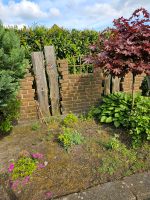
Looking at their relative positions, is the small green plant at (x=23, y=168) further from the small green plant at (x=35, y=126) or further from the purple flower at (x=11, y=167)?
the small green plant at (x=35, y=126)

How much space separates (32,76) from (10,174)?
200 cm

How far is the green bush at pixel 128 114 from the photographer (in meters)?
2.98

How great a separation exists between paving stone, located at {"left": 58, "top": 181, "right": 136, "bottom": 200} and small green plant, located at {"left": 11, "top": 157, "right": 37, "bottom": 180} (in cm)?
65

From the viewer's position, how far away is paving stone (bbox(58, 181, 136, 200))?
6.67 ft

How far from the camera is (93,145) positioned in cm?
303

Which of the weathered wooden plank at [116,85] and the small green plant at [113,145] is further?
the weathered wooden plank at [116,85]

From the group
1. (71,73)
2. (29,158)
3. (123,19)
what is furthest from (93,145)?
(123,19)

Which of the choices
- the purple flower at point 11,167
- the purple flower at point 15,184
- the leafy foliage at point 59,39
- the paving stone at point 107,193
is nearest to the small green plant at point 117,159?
the paving stone at point 107,193

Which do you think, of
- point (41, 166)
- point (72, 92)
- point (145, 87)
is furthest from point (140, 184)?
point (145, 87)

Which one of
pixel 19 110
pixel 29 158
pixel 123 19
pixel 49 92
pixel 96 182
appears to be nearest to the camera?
pixel 96 182

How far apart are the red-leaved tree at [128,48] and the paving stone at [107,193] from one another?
5.53ft

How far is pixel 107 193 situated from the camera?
6.88 ft

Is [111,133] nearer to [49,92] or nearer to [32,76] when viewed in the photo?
[49,92]

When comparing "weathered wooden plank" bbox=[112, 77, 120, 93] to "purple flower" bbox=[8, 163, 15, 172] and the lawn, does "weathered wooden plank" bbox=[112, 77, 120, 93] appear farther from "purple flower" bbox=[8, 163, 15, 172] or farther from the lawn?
"purple flower" bbox=[8, 163, 15, 172]
